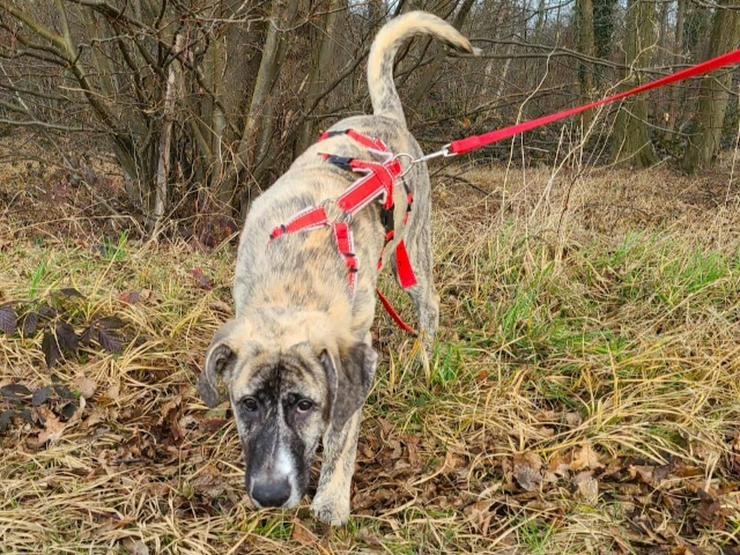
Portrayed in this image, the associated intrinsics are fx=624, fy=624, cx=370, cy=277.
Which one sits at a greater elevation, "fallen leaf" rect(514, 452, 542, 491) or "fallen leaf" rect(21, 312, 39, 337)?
Result: "fallen leaf" rect(21, 312, 39, 337)

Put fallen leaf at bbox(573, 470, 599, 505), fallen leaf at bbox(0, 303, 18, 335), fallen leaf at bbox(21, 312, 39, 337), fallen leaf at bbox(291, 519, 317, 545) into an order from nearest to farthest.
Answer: fallen leaf at bbox(291, 519, 317, 545) < fallen leaf at bbox(573, 470, 599, 505) < fallen leaf at bbox(0, 303, 18, 335) < fallen leaf at bbox(21, 312, 39, 337)

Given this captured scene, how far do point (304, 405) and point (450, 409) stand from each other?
1.40m

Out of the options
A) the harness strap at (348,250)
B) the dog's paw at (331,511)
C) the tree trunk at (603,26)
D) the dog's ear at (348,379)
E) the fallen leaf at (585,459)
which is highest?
the tree trunk at (603,26)

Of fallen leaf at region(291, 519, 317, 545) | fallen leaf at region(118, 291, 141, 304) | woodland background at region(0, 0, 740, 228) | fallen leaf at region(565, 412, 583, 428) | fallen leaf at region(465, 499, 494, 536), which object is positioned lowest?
fallen leaf at region(465, 499, 494, 536)

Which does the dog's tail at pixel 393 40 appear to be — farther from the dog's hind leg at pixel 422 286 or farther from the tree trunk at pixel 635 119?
the tree trunk at pixel 635 119

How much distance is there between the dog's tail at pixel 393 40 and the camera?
4.47 m

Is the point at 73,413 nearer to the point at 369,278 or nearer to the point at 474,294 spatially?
the point at 369,278

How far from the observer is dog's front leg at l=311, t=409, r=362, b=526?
3.08 m

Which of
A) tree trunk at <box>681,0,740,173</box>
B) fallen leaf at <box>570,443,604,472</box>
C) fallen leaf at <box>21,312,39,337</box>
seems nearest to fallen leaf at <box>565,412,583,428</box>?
fallen leaf at <box>570,443,604,472</box>

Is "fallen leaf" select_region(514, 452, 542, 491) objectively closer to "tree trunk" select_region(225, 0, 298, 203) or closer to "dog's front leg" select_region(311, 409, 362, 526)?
"dog's front leg" select_region(311, 409, 362, 526)

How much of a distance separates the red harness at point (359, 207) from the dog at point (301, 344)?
4cm

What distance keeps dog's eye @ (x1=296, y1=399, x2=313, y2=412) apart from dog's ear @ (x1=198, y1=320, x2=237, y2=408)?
1.17 ft

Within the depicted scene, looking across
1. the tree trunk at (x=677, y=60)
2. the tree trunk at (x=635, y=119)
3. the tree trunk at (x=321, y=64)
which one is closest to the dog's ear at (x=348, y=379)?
the tree trunk at (x=321, y=64)

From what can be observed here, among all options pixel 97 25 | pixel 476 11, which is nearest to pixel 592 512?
pixel 97 25
